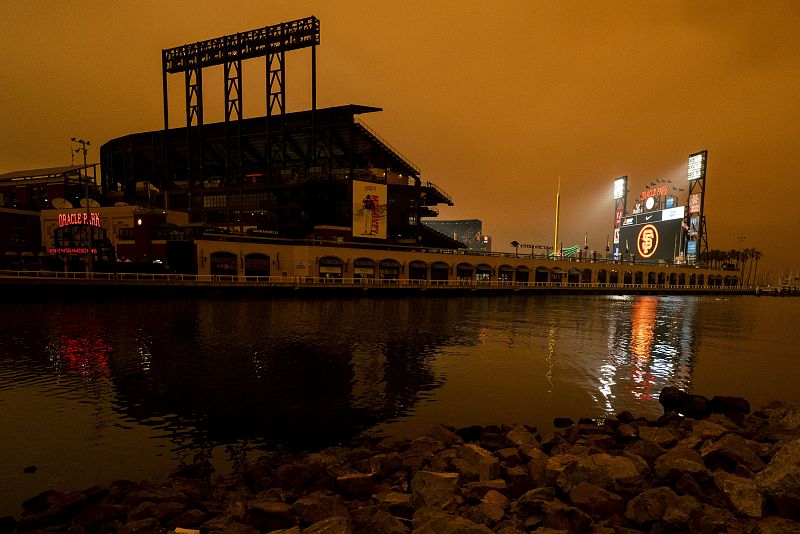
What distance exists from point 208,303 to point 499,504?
44.6m

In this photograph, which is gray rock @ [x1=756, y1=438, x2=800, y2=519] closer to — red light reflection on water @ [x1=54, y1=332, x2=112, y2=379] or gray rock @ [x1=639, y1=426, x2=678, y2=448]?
gray rock @ [x1=639, y1=426, x2=678, y2=448]

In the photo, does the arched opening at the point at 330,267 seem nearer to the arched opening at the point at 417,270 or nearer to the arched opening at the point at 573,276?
the arched opening at the point at 417,270

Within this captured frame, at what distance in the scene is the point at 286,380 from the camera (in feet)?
55.9

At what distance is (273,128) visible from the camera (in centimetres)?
8219

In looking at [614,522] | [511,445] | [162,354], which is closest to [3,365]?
[162,354]

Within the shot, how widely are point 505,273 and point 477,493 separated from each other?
83.1 metres

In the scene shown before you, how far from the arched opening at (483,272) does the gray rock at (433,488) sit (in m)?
75.4

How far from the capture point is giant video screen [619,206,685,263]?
137m

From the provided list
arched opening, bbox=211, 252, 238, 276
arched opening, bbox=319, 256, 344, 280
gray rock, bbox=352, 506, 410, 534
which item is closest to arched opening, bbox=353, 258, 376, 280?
arched opening, bbox=319, 256, 344, 280

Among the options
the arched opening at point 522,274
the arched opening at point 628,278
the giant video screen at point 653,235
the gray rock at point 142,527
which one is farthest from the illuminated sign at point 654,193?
the gray rock at point 142,527

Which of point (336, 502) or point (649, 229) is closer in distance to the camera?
point (336, 502)

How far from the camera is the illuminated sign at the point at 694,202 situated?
417 ft

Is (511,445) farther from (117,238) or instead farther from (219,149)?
(219,149)

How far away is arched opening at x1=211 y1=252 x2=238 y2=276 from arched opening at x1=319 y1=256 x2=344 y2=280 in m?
13.0
